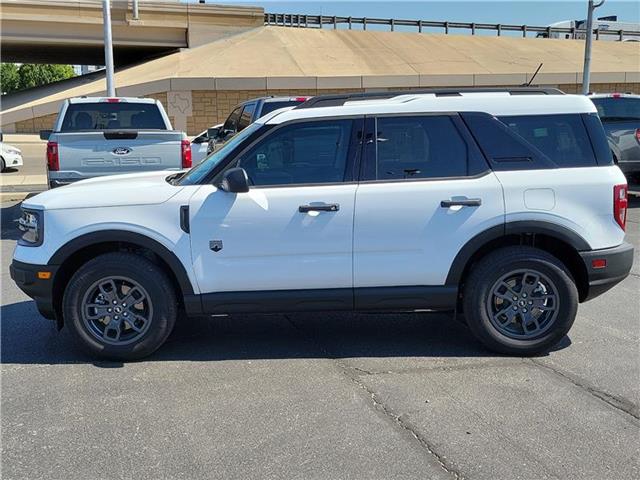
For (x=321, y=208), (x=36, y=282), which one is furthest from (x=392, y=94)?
(x=36, y=282)

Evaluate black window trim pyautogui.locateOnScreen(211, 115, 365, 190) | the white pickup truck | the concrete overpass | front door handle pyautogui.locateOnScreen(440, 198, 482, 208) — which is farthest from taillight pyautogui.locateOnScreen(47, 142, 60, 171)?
the concrete overpass

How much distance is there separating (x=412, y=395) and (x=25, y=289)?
9.47 feet

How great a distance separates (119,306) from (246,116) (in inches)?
277

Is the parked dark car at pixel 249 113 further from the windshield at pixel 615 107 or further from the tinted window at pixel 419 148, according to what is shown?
the windshield at pixel 615 107

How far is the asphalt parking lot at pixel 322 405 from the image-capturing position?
317cm

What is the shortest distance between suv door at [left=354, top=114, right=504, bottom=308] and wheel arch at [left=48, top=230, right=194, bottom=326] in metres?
1.29

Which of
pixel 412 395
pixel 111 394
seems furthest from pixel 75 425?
pixel 412 395

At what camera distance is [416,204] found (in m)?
4.38

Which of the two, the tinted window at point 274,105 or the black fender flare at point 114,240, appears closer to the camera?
the black fender flare at point 114,240

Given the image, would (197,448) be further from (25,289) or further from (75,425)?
(25,289)

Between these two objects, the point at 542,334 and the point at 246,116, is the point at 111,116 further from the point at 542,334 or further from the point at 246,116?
the point at 542,334

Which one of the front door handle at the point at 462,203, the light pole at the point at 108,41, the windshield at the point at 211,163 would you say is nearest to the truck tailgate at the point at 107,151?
the windshield at the point at 211,163

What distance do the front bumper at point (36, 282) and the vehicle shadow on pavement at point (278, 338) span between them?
47 cm

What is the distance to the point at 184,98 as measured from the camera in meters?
28.4
